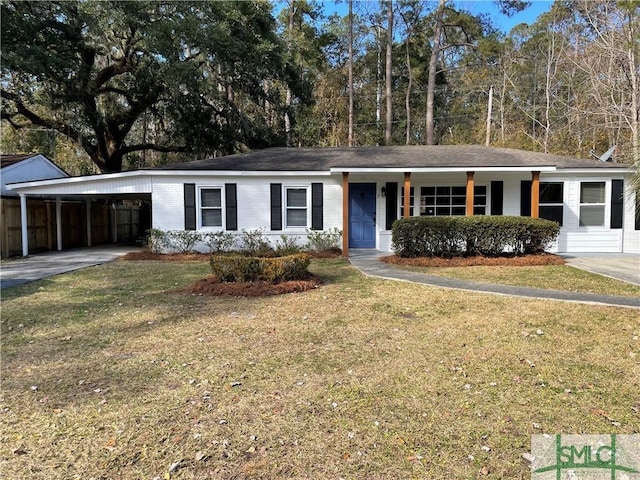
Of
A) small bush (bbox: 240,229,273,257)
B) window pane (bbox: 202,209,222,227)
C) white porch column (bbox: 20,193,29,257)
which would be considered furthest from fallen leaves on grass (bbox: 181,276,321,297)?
white porch column (bbox: 20,193,29,257)

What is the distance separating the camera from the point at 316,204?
1337 centimetres

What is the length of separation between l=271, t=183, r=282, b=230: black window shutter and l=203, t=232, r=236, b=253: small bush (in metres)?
1.36

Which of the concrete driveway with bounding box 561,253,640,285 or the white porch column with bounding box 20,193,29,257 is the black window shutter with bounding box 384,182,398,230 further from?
the white porch column with bounding box 20,193,29,257

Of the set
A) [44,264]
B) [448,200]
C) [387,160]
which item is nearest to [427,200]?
[448,200]

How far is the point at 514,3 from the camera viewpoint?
24.0 m

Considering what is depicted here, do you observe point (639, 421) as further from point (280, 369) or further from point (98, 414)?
point (98, 414)

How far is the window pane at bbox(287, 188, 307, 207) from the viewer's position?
13.5 metres

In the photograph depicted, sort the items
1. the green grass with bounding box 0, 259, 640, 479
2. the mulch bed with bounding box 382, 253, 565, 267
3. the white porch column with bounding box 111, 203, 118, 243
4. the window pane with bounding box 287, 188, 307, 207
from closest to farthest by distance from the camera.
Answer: the green grass with bounding box 0, 259, 640, 479 → the mulch bed with bounding box 382, 253, 565, 267 → the window pane with bounding box 287, 188, 307, 207 → the white porch column with bounding box 111, 203, 118, 243

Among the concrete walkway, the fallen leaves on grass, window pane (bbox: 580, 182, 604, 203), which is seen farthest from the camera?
window pane (bbox: 580, 182, 604, 203)

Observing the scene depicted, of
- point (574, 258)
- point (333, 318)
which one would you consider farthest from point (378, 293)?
point (574, 258)

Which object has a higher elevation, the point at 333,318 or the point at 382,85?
the point at 382,85

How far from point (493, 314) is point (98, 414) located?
4833 mm

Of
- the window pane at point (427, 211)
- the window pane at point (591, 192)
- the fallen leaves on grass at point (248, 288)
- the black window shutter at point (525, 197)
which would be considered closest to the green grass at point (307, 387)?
the fallen leaves on grass at point (248, 288)

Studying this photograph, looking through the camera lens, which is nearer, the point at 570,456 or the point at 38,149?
the point at 570,456
